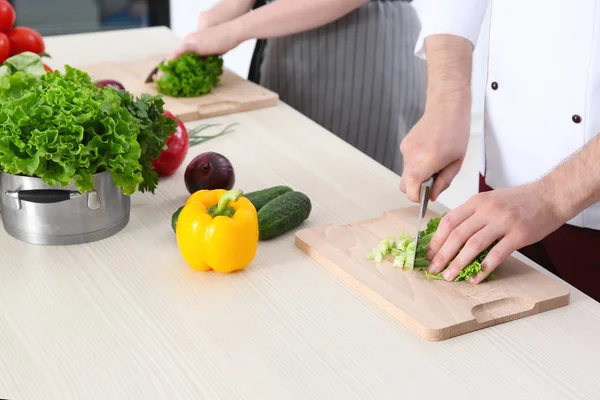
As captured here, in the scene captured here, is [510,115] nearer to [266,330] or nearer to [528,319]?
[528,319]

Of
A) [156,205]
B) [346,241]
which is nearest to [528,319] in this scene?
[346,241]

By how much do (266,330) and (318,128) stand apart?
2.81 feet

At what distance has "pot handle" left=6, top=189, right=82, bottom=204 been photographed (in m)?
1.43

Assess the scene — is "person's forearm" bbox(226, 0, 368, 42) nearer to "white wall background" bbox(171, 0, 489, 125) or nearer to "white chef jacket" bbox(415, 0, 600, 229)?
"white chef jacket" bbox(415, 0, 600, 229)

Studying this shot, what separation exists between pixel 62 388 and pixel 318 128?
106 centimetres

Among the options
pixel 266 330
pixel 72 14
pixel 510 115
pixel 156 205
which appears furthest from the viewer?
pixel 72 14

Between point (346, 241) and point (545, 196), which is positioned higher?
point (545, 196)

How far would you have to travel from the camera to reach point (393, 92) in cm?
256

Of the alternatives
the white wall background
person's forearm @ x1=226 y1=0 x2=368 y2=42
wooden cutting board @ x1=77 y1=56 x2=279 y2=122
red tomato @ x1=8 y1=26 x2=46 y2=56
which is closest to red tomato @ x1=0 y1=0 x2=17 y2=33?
red tomato @ x1=8 y1=26 x2=46 y2=56

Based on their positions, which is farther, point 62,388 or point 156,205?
point 156,205

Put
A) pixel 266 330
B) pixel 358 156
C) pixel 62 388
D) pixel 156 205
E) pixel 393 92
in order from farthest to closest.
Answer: pixel 393 92, pixel 358 156, pixel 156 205, pixel 266 330, pixel 62 388

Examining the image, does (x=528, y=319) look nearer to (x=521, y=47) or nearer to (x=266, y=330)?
(x=266, y=330)

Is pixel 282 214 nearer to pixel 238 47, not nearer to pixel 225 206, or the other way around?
pixel 225 206

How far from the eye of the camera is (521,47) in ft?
5.61
